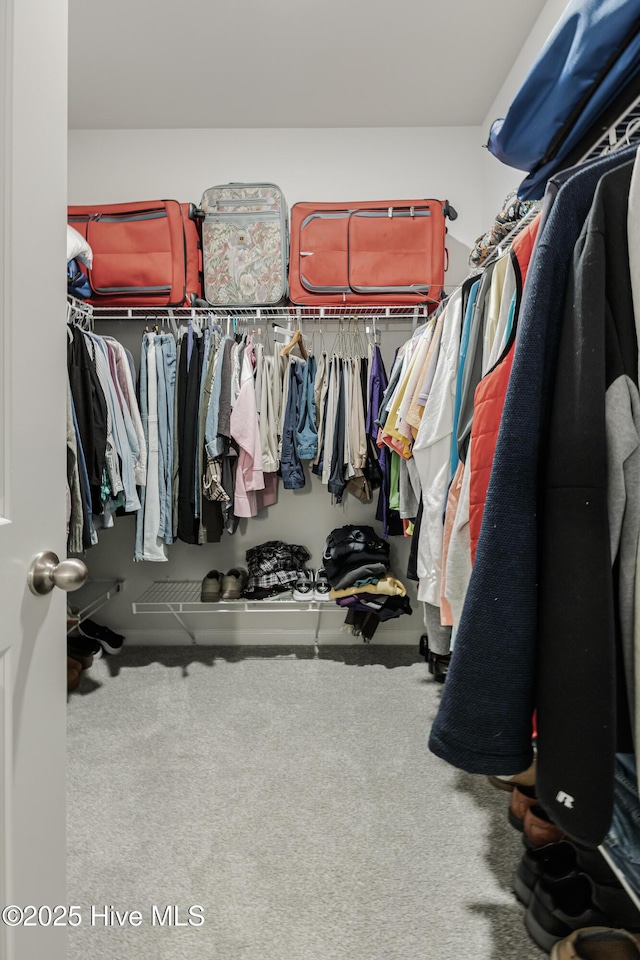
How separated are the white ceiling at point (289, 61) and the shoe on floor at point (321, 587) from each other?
248 centimetres

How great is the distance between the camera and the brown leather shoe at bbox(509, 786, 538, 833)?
140 cm

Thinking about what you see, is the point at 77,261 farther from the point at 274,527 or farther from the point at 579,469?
the point at 579,469

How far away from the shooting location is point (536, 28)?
2.01 m

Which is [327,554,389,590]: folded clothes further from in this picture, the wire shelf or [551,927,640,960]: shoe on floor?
[551,927,640,960]: shoe on floor

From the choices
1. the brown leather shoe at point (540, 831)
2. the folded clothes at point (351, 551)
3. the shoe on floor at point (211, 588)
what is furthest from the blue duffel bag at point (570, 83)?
the shoe on floor at point (211, 588)

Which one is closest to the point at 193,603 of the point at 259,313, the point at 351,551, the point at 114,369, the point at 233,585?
the point at 233,585

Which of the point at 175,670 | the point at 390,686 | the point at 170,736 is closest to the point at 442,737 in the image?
the point at 170,736

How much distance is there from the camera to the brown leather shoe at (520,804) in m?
1.40

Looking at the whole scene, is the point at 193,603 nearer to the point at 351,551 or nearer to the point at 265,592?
the point at 265,592

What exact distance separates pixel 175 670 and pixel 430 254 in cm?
249

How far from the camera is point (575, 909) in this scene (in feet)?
3.51

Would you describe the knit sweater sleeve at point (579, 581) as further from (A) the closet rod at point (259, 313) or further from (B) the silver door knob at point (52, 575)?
(A) the closet rod at point (259, 313)

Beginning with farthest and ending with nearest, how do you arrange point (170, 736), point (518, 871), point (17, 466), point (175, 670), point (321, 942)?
point (175, 670) < point (170, 736) < point (518, 871) < point (321, 942) < point (17, 466)

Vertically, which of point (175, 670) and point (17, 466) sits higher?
point (17, 466)
